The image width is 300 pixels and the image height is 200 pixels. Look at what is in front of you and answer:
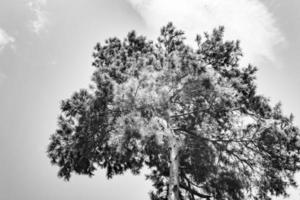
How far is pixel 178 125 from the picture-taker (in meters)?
12.4

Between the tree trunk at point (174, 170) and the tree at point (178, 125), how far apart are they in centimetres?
4

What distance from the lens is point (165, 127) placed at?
1045 cm

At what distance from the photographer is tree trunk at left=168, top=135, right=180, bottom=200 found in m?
9.64

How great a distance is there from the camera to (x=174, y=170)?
1055cm

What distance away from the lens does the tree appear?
964 centimetres

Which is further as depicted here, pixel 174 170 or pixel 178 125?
pixel 178 125

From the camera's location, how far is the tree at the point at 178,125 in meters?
9.64

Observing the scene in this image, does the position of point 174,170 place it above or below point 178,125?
below

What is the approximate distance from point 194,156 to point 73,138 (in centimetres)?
616

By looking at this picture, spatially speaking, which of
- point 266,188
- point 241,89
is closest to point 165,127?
point 241,89

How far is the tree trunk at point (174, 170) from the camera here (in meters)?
9.64

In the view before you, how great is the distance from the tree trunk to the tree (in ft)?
0.14

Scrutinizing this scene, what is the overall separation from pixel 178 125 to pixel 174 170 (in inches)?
101

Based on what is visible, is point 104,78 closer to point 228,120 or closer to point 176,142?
point 176,142
